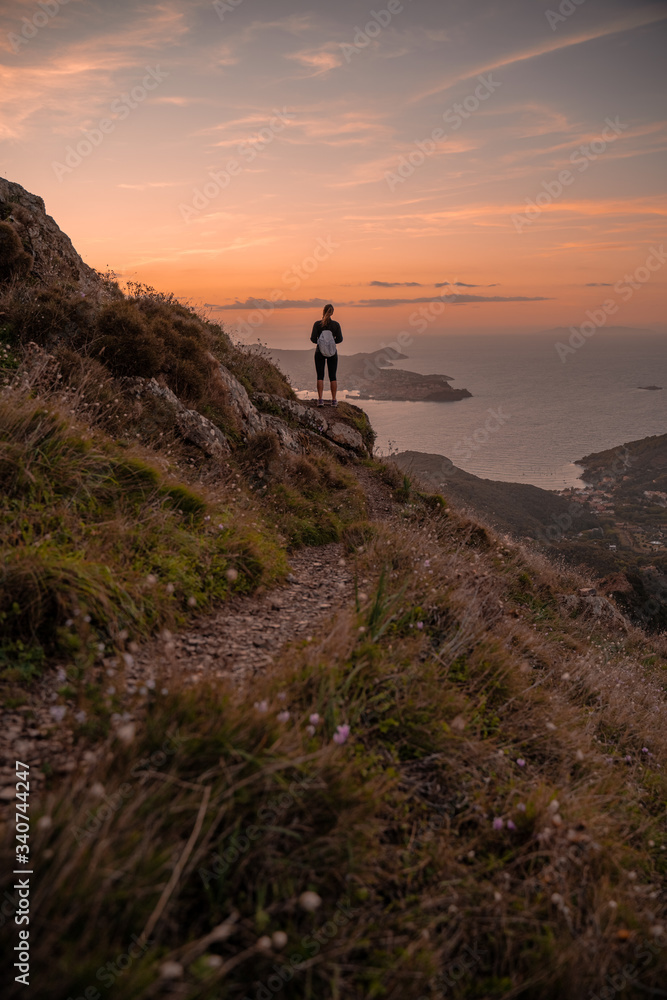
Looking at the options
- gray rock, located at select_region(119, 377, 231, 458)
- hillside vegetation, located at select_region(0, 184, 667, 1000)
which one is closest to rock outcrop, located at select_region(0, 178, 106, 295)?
gray rock, located at select_region(119, 377, 231, 458)

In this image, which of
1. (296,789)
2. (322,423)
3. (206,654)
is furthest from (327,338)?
(296,789)

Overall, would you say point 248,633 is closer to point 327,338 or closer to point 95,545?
point 95,545

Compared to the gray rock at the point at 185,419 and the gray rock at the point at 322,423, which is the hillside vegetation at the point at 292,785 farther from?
the gray rock at the point at 322,423

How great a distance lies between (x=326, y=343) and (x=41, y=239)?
25.2ft

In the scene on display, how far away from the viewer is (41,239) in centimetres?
1160

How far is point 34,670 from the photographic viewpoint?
3.17 metres

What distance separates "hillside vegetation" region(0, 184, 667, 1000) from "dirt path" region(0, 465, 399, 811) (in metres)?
0.06

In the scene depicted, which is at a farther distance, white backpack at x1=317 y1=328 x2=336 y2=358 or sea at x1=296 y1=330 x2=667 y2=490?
sea at x1=296 y1=330 x2=667 y2=490

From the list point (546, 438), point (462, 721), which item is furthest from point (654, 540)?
point (462, 721)

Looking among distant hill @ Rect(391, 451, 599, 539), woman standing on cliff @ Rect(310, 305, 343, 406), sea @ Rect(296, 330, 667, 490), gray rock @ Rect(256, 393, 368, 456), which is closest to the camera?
gray rock @ Rect(256, 393, 368, 456)

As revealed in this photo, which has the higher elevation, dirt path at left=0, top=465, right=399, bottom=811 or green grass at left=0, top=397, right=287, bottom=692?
green grass at left=0, top=397, right=287, bottom=692

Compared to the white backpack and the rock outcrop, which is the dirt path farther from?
the white backpack

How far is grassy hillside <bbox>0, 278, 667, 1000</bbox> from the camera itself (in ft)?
6.45

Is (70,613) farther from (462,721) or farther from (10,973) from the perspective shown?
(462,721)
